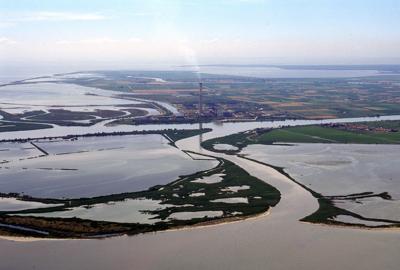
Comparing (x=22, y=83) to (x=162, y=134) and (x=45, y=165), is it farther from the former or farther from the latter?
(x=45, y=165)

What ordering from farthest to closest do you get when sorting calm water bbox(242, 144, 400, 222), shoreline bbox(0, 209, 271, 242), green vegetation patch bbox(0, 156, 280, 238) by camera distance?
calm water bbox(242, 144, 400, 222), green vegetation patch bbox(0, 156, 280, 238), shoreline bbox(0, 209, 271, 242)

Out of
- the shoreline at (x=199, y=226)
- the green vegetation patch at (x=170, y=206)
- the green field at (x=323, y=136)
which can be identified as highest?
the green field at (x=323, y=136)

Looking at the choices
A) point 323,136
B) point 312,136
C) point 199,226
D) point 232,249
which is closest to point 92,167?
point 199,226

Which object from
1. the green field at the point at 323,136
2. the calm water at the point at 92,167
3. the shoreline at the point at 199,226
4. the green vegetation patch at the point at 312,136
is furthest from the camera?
the green field at the point at 323,136

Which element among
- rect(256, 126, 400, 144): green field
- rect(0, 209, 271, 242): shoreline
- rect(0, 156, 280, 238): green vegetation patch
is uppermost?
rect(256, 126, 400, 144): green field

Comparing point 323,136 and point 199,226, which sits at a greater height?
point 323,136

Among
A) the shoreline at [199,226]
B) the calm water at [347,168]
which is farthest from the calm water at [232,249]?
the calm water at [347,168]

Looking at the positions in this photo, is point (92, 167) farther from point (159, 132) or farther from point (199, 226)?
point (159, 132)

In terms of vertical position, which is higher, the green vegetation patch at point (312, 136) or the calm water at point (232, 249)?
the green vegetation patch at point (312, 136)

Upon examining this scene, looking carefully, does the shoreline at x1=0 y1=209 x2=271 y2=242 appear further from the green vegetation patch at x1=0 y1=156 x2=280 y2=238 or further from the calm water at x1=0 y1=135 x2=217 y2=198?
the calm water at x1=0 y1=135 x2=217 y2=198

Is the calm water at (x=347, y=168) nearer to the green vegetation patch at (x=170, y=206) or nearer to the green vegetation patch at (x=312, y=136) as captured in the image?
the green vegetation patch at (x=312, y=136)

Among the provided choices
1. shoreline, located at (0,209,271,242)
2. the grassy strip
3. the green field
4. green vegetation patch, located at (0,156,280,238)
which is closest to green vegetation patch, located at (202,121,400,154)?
the green field

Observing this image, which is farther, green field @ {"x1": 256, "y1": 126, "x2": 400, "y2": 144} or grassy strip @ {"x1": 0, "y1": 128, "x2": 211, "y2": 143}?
grassy strip @ {"x1": 0, "y1": 128, "x2": 211, "y2": 143}

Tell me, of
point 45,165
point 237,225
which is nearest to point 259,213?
point 237,225
